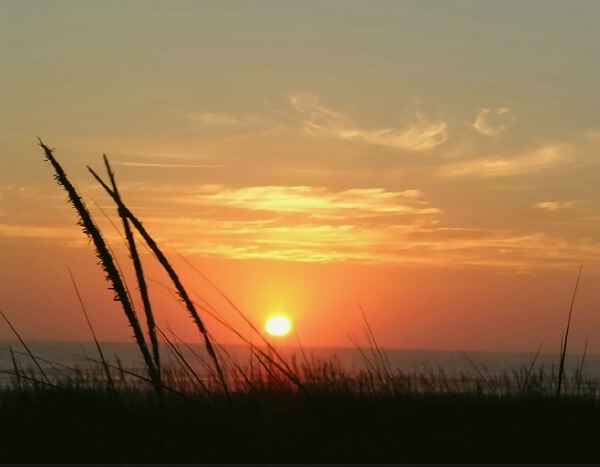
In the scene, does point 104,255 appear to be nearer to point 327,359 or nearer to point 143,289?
point 143,289

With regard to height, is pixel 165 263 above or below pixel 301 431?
above

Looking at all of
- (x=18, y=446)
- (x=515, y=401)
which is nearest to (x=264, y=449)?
(x=18, y=446)

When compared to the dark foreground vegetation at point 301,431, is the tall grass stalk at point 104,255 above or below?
above

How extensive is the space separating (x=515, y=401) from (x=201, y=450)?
2844 millimetres

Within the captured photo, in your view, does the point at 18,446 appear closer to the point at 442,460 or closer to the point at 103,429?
the point at 103,429

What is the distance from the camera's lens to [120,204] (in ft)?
16.0

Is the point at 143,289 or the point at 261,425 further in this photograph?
the point at 261,425

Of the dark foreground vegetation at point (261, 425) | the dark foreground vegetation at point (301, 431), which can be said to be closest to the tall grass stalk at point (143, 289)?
the dark foreground vegetation at point (261, 425)

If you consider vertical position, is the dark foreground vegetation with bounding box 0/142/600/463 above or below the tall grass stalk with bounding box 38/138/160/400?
below

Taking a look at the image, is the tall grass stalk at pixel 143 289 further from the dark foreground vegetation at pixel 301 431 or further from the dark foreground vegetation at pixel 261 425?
the dark foreground vegetation at pixel 301 431

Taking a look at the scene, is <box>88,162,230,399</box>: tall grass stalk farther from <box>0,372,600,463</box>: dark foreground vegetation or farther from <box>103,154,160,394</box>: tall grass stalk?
<box>0,372,600,463</box>: dark foreground vegetation

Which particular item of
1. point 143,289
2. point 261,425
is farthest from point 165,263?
point 261,425

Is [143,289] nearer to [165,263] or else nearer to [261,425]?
[165,263]

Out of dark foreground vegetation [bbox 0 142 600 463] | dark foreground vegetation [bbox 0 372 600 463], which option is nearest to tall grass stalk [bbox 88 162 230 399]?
dark foreground vegetation [bbox 0 142 600 463]
